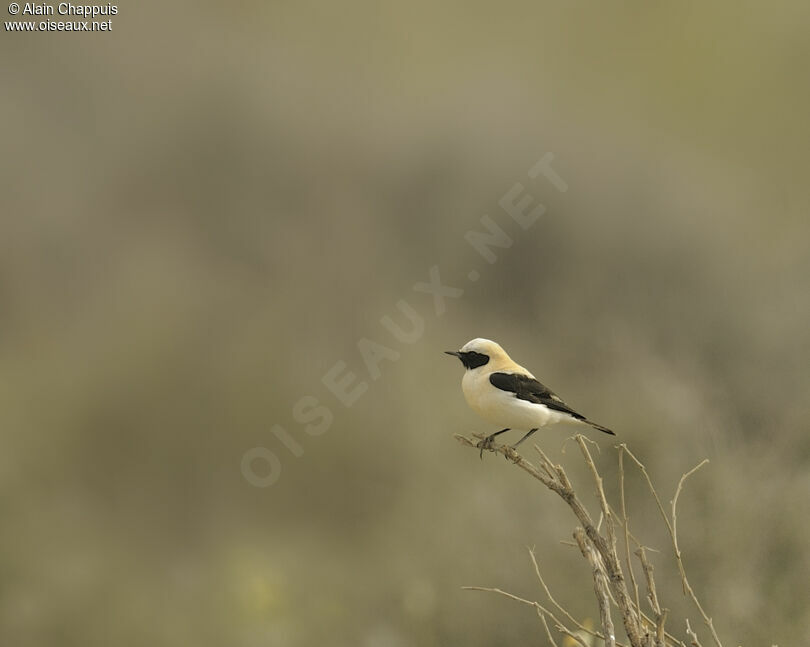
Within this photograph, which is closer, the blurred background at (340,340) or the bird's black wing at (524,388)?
the bird's black wing at (524,388)

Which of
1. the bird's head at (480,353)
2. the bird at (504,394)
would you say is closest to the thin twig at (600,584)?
the bird at (504,394)

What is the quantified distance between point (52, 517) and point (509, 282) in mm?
1346

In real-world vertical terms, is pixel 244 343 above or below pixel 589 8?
below

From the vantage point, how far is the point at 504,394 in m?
1.58

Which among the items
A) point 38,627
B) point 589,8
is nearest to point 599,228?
point 589,8

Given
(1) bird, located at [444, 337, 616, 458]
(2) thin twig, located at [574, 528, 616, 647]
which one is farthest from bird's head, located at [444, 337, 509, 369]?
(2) thin twig, located at [574, 528, 616, 647]

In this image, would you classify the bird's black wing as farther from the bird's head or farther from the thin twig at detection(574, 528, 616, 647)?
the thin twig at detection(574, 528, 616, 647)

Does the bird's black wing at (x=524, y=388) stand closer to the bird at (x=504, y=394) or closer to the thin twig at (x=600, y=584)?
the bird at (x=504, y=394)

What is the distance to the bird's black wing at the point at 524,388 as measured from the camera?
5.22 feet

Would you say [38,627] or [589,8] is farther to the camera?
[589,8]

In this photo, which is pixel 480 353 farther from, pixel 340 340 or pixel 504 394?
pixel 340 340

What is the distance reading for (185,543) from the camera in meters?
2.18

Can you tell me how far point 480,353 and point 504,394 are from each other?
0.11 meters

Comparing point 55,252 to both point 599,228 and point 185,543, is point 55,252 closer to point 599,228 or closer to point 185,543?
point 185,543
